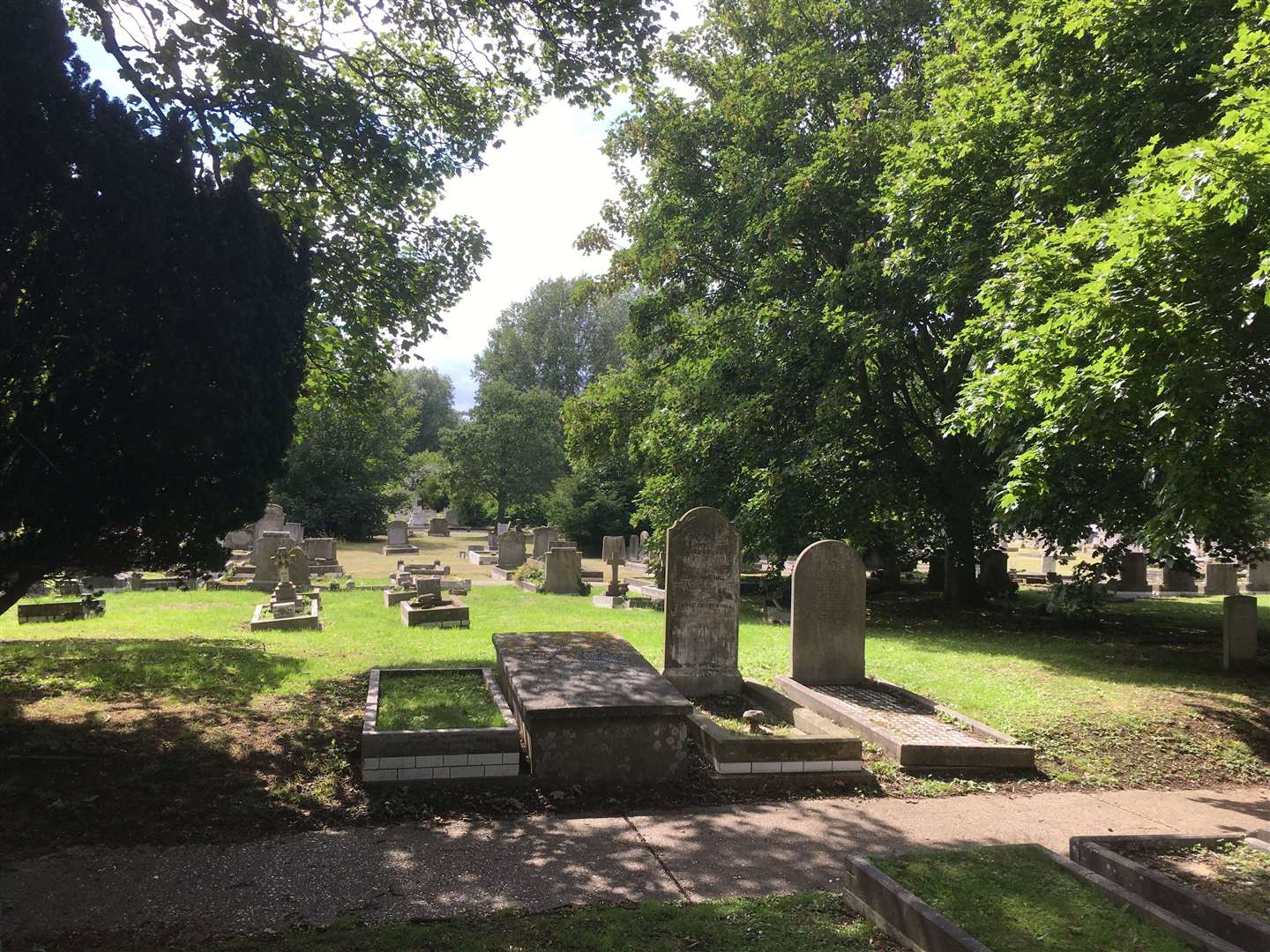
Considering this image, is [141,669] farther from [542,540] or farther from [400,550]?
[400,550]

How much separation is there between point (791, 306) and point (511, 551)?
51.3ft

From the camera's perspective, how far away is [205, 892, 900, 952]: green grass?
3.92m

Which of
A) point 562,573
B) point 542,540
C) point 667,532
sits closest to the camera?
point 667,532

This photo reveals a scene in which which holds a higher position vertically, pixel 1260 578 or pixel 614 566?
pixel 1260 578

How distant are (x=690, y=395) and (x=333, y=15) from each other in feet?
33.1

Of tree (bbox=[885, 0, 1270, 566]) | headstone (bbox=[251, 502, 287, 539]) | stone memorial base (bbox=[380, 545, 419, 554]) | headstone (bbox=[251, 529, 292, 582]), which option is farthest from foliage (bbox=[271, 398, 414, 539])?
tree (bbox=[885, 0, 1270, 566])

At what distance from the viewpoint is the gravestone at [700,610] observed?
902cm

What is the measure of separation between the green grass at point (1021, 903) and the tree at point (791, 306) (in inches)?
445

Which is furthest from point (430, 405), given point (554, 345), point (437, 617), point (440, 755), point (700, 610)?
point (440, 755)

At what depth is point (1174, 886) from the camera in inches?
161

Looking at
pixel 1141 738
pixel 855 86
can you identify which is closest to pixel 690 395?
pixel 855 86

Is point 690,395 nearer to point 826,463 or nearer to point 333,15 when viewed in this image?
point 826,463

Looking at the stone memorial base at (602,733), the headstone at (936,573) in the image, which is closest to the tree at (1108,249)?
the stone memorial base at (602,733)

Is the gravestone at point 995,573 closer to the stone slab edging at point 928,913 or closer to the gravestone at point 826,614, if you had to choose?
the gravestone at point 826,614
